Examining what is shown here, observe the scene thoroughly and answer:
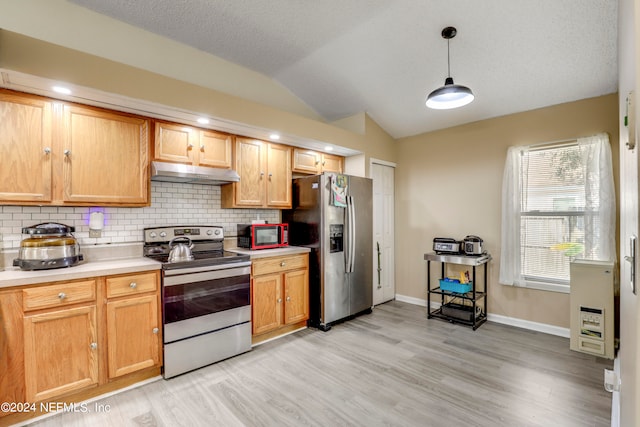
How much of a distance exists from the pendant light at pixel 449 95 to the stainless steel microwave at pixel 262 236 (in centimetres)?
212

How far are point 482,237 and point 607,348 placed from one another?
62.5 inches

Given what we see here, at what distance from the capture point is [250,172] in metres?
3.46

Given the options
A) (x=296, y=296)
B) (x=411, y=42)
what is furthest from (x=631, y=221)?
(x=296, y=296)

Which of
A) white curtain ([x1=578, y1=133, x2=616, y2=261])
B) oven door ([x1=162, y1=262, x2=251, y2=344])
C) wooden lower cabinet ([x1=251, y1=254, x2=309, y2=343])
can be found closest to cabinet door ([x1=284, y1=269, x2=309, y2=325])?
wooden lower cabinet ([x1=251, y1=254, x2=309, y2=343])

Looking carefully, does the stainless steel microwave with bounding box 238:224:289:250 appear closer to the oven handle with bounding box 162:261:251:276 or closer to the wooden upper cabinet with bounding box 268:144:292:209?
the wooden upper cabinet with bounding box 268:144:292:209

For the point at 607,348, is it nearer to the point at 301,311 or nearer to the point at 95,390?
the point at 301,311

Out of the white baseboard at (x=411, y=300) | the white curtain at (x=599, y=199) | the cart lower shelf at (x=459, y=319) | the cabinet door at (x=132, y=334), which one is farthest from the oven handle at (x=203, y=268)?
the white curtain at (x=599, y=199)

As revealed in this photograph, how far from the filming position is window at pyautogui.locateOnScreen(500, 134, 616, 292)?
312 centimetres

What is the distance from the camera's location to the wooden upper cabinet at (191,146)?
2.82 meters

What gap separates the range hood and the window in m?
3.26

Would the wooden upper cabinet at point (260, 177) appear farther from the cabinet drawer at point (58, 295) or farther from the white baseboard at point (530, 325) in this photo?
the white baseboard at point (530, 325)

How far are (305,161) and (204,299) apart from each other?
2.11 meters

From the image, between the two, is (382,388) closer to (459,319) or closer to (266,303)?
(266,303)

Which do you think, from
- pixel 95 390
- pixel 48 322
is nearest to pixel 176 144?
pixel 48 322
